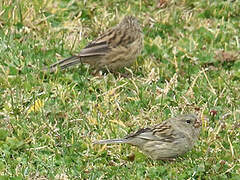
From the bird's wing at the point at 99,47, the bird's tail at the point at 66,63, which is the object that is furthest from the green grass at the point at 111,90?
the bird's wing at the point at 99,47

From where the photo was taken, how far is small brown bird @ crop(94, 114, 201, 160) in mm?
7078

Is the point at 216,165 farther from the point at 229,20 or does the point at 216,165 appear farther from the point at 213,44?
the point at 229,20

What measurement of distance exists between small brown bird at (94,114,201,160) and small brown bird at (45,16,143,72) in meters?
2.33

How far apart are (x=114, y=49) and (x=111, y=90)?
1.22 metres

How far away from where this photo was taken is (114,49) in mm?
9578

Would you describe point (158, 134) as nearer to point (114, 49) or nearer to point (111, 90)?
point (111, 90)

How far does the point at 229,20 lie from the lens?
440 inches

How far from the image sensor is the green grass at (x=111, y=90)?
704 cm

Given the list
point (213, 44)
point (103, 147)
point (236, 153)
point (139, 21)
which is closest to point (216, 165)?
point (236, 153)

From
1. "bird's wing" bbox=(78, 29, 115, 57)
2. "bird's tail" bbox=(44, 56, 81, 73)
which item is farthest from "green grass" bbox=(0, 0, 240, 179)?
"bird's wing" bbox=(78, 29, 115, 57)

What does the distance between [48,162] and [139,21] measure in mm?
4382

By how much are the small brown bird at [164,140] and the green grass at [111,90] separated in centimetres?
13

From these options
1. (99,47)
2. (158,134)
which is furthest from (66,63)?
(158,134)

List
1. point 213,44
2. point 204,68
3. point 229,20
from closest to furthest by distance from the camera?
point 204,68 → point 213,44 → point 229,20
